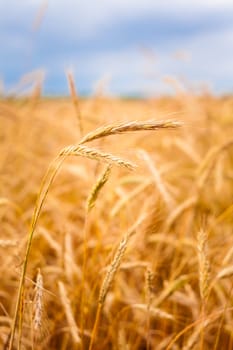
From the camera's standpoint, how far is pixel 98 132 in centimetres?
87

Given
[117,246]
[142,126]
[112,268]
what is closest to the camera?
[142,126]

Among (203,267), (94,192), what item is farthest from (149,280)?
(94,192)

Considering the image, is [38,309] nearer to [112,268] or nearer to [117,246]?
[112,268]

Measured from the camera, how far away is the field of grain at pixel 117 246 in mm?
1018

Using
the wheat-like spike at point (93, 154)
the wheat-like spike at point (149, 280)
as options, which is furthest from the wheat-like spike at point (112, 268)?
the wheat-like spike at point (93, 154)

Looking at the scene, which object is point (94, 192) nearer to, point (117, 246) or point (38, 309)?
point (38, 309)

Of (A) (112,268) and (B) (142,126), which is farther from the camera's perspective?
(A) (112,268)

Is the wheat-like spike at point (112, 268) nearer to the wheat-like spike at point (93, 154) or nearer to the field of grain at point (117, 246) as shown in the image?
the field of grain at point (117, 246)

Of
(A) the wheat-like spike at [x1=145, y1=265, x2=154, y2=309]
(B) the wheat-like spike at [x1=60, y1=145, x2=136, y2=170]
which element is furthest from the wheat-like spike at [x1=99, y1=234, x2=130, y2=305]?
(B) the wheat-like spike at [x1=60, y1=145, x2=136, y2=170]

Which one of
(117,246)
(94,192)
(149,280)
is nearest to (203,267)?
(149,280)

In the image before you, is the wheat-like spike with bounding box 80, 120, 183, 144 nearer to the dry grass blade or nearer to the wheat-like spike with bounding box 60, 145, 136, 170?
the wheat-like spike with bounding box 60, 145, 136, 170

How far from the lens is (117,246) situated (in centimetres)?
152

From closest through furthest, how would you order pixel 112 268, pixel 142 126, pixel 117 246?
pixel 142 126 < pixel 112 268 < pixel 117 246

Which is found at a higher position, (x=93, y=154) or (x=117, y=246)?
(x=93, y=154)
